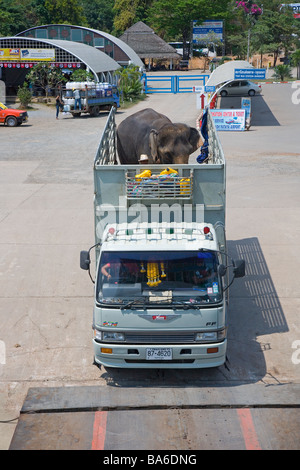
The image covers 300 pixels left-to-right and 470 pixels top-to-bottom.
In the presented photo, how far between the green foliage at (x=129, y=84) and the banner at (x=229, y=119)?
→ 48.0ft

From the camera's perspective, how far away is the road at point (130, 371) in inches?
274

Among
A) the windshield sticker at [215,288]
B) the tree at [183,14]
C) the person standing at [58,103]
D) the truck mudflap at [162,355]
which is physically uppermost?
the tree at [183,14]

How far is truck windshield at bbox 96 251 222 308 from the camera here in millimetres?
8156

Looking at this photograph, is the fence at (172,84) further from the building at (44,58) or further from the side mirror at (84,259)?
the side mirror at (84,259)

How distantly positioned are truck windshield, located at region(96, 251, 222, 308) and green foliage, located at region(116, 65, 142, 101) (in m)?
38.0

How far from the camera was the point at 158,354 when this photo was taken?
8.21 meters

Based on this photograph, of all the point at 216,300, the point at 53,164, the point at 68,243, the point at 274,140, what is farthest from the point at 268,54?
the point at 216,300

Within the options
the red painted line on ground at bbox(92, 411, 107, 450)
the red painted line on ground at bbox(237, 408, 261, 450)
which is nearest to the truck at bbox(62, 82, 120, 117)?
the red painted line on ground at bbox(92, 411, 107, 450)

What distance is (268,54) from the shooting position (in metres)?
85.2

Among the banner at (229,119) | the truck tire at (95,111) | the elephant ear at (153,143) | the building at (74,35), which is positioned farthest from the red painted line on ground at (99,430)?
the building at (74,35)

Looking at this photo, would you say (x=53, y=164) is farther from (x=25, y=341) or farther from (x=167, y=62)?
(x=167, y=62)

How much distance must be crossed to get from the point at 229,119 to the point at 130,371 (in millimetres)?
24772

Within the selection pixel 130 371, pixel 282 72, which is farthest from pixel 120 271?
pixel 282 72

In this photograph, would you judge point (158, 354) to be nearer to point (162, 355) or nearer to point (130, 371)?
point (162, 355)
